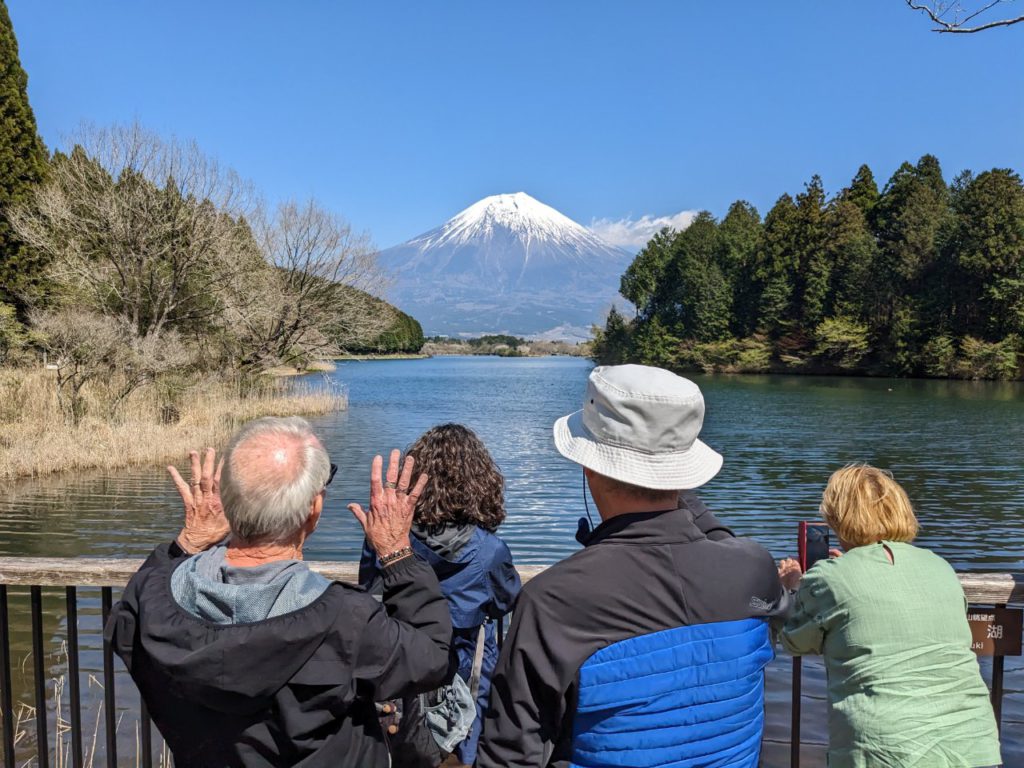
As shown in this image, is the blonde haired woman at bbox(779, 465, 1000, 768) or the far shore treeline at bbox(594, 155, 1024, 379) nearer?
the blonde haired woman at bbox(779, 465, 1000, 768)

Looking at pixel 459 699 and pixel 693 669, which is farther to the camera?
pixel 459 699

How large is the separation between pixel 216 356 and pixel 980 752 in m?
26.1

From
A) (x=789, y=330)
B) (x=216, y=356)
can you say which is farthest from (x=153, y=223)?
(x=789, y=330)

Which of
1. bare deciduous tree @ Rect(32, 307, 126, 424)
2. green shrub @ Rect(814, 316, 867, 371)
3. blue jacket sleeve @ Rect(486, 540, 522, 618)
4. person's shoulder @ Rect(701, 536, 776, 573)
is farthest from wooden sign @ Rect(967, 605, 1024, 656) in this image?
green shrub @ Rect(814, 316, 867, 371)

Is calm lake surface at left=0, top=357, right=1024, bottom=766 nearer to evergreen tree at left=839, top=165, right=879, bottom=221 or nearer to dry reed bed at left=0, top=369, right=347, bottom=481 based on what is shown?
dry reed bed at left=0, top=369, right=347, bottom=481

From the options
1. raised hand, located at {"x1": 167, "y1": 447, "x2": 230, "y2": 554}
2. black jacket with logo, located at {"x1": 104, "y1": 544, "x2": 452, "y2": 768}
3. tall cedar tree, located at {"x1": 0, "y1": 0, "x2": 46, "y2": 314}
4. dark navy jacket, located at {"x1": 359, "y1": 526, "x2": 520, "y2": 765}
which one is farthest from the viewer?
tall cedar tree, located at {"x1": 0, "y1": 0, "x2": 46, "y2": 314}

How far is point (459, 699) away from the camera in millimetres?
2391

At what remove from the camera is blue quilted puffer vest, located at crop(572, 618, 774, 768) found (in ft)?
5.91

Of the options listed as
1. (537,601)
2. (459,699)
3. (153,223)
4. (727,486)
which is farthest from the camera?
(153,223)

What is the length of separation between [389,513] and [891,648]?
131cm

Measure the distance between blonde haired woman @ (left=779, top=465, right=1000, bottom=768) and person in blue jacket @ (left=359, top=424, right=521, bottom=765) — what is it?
828 mm

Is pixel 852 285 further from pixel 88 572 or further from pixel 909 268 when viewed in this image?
pixel 88 572

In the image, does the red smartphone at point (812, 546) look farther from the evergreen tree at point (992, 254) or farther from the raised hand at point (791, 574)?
the evergreen tree at point (992, 254)

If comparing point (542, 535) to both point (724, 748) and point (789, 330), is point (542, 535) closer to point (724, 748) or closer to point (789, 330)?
point (724, 748)
